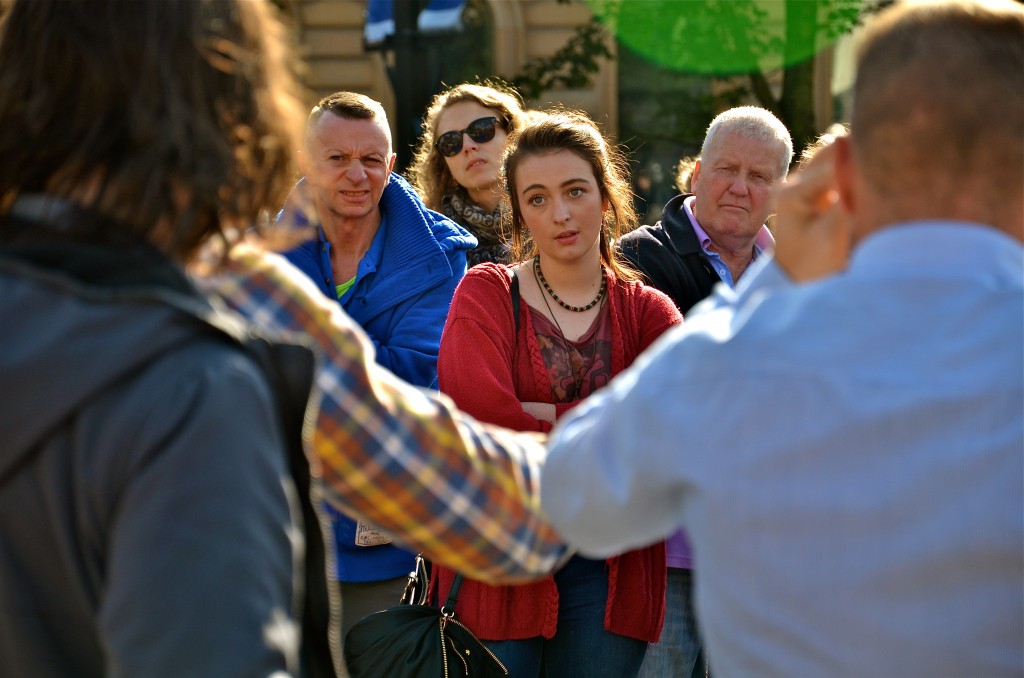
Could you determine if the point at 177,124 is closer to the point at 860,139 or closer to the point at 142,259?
the point at 142,259

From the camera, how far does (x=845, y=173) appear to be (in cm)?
162

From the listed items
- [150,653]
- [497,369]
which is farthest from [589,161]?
[150,653]

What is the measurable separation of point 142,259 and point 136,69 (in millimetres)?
230

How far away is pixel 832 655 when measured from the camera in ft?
4.81

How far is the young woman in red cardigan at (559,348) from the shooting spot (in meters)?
3.50

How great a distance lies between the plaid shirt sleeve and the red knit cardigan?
1497 millimetres

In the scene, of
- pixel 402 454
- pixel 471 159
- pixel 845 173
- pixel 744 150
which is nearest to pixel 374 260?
pixel 471 159

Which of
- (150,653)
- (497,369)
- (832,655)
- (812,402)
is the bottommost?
(497,369)

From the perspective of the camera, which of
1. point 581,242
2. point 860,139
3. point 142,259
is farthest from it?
point 581,242

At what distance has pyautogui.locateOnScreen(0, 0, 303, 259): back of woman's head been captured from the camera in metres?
1.43

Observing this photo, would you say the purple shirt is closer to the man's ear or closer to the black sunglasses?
the black sunglasses

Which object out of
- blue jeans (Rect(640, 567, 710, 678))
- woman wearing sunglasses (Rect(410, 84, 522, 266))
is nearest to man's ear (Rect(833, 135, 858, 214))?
blue jeans (Rect(640, 567, 710, 678))

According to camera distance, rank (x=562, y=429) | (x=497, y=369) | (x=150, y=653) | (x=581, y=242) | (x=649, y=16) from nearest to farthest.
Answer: (x=150, y=653) → (x=562, y=429) → (x=497, y=369) → (x=581, y=242) → (x=649, y=16)

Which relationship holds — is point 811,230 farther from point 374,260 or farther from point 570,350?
point 374,260
